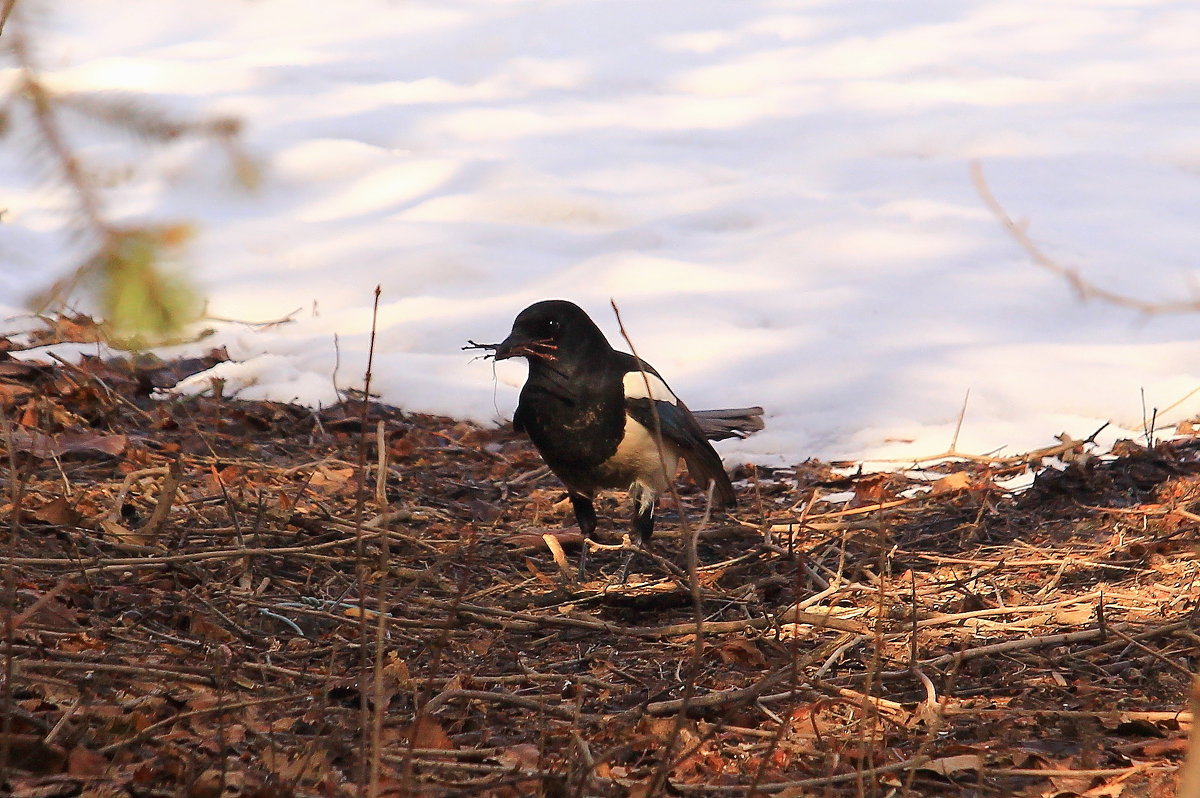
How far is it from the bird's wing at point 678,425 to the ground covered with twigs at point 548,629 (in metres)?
0.22

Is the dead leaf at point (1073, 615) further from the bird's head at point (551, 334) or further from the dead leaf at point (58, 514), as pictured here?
Answer: the dead leaf at point (58, 514)

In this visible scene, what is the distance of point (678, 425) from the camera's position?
4719 millimetres

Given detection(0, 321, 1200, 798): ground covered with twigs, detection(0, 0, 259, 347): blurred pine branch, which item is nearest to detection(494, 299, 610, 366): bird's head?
detection(0, 321, 1200, 798): ground covered with twigs

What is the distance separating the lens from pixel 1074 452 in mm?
5117

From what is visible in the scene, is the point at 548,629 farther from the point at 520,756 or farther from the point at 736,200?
the point at 736,200

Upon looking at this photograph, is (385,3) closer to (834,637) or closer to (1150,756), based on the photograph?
(834,637)

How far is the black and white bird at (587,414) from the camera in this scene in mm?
4539

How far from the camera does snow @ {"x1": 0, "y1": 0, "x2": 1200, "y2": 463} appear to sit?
6.07 m

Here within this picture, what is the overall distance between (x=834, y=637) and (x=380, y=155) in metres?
5.88

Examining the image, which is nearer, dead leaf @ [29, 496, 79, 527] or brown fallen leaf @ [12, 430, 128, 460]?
dead leaf @ [29, 496, 79, 527]

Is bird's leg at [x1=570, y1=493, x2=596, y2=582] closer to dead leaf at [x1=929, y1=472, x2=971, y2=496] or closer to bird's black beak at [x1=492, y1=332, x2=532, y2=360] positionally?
bird's black beak at [x1=492, y1=332, x2=532, y2=360]

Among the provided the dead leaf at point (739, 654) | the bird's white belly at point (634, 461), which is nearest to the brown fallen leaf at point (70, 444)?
the bird's white belly at point (634, 461)

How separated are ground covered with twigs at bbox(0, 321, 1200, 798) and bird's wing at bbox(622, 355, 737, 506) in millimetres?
222

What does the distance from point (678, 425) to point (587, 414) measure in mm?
354
